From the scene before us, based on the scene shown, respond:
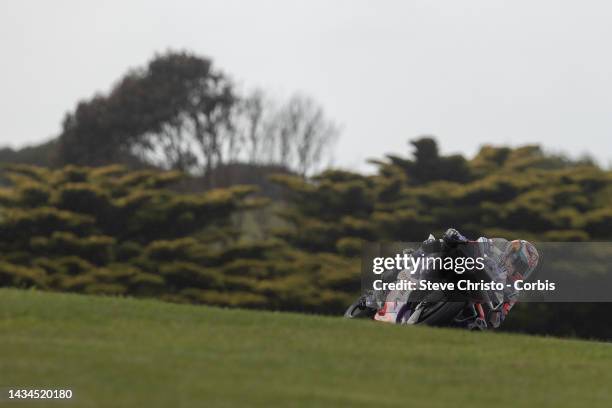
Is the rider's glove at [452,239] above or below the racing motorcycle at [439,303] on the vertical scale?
above

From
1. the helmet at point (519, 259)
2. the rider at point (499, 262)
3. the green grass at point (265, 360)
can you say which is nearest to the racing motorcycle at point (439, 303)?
the rider at point (499, 262)

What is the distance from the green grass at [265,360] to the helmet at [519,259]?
5.70 ft

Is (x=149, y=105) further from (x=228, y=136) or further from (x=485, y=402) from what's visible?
(x=485, y=402)

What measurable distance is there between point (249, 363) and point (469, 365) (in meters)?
2.32

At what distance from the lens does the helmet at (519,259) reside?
49.2 ft

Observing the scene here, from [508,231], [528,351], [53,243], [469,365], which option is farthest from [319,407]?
[53,243]

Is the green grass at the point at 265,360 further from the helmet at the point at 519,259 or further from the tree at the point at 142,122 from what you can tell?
the tree at the point at 142,122

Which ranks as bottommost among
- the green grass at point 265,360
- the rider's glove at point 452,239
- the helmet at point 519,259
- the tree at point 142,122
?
the green grass at point 265,360

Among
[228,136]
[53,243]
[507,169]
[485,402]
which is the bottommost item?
[485,402]

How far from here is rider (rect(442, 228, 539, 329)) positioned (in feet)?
47.6

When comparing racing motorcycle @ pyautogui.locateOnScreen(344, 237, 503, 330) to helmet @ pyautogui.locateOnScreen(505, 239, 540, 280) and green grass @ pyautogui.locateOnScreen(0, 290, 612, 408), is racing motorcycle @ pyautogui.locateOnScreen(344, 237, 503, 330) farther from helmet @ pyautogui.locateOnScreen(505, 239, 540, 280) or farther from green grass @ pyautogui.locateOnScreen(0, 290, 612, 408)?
green grass @ pyautogui.locateOnScreen(0, 290, 612, 408)

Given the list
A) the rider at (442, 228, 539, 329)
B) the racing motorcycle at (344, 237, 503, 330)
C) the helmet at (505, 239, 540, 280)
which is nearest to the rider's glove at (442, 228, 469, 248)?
the rider at (442, 228, 539, 329)

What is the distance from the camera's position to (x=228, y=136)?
50344 mm

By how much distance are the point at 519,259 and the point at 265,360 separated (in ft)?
19.6
